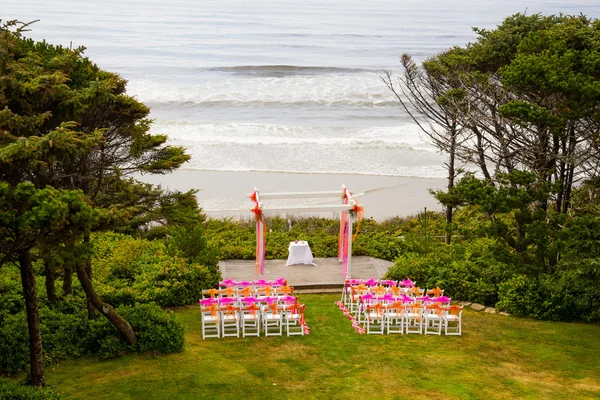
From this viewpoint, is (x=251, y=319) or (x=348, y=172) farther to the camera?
(x=348, y=172)

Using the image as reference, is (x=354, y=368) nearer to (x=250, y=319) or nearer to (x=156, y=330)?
(x=250, y=319)

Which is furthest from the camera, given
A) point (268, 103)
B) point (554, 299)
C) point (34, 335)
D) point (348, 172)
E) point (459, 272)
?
point (268, 103)

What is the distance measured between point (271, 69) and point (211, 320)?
62286 millimetres

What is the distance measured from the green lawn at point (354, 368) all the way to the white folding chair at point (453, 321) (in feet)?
0.68

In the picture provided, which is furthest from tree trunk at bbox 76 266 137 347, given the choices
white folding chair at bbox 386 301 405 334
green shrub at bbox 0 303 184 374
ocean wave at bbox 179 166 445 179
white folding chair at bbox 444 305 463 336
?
ocean wave at bbox 179 166 445 179

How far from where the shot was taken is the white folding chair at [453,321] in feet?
54.5

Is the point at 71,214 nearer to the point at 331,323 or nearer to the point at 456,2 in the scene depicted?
the point at 331,323

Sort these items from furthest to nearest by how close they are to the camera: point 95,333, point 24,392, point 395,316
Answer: point 395,316 < point 95,333 < point 24,392

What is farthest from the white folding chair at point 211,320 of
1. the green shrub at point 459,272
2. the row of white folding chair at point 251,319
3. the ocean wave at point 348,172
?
the ocean wave at point 348,172

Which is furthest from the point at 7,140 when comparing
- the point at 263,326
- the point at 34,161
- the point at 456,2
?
the point at 456,2

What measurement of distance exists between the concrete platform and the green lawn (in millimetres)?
3886

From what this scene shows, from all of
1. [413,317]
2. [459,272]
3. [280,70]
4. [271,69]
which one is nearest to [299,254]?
A: [459,272]

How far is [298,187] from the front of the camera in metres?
36.6

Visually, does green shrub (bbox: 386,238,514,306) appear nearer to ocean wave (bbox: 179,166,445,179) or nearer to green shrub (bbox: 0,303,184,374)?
green shrub (bbox: 0,303,184,374)
